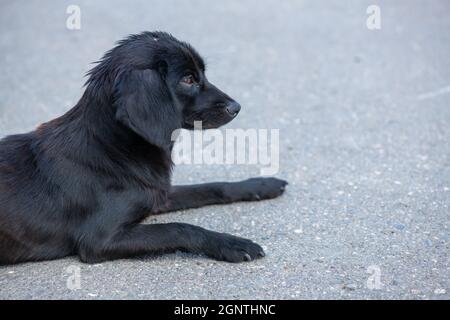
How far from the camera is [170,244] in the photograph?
363 centimetres

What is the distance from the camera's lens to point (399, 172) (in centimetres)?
486

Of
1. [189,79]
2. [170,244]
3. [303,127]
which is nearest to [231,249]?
[170,244]

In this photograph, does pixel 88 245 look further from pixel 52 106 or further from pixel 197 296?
pixel 52 106

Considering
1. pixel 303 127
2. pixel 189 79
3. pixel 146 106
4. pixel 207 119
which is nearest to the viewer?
pixel 146 106

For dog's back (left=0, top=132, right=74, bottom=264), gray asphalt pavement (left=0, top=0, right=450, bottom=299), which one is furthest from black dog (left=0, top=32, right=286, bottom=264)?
gray asphalt pavement (left=0, top=0, right=450, bottom=299)

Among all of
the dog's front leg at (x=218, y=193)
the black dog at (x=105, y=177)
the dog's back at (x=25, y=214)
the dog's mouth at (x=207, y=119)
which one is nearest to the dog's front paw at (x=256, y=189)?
the dog's front leg at (x=218, y=193)

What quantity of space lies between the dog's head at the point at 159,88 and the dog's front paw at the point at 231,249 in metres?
0.63

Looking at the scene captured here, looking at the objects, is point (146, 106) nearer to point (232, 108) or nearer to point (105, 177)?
point (105, 177)

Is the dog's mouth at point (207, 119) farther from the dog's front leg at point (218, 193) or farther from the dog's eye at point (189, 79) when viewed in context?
the dog's front leg at point (218, 193)

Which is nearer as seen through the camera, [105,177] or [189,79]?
[105,177]

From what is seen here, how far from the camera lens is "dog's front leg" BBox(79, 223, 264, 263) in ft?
11.7

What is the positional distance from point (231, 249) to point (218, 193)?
814mm

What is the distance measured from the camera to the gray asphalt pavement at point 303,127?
138 inches

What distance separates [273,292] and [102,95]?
142cm
